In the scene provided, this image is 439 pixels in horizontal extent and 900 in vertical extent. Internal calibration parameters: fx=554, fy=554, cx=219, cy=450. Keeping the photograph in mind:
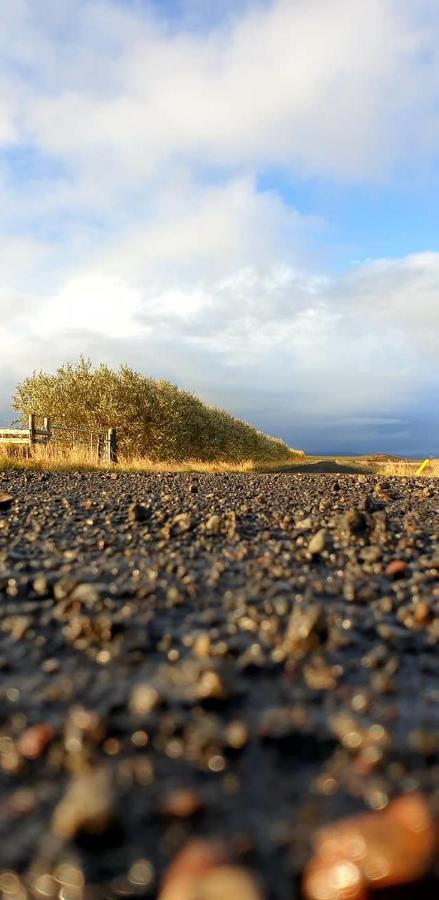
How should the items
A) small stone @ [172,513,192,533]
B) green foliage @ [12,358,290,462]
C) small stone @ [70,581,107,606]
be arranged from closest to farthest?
small stone @ [70,581,107,606], small stone @ [172,513,192,533], green foliage @ [12,358,290,462]

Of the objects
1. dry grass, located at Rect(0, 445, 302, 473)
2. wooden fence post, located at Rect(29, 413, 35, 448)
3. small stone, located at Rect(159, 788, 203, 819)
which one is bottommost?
small stone, located at Rect(159, 788, 203, 819)

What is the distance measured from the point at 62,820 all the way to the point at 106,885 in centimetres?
29

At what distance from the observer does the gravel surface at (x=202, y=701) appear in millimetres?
1819

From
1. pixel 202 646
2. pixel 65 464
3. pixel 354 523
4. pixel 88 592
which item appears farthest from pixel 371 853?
pixel 65 464

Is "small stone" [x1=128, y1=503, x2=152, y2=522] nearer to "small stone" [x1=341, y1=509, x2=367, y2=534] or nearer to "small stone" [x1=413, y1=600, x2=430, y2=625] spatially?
"small stone" [x1=341, y1=509, x2=367, y2=534]

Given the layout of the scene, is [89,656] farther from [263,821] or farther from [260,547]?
[260,547]

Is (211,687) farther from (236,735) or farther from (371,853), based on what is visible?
(371,853)

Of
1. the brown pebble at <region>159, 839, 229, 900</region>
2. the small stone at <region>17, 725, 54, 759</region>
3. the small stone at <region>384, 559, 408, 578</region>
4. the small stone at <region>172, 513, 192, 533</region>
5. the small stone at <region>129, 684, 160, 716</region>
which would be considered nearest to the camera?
the brown pebble at <region>159, 839, 229, 900</region>

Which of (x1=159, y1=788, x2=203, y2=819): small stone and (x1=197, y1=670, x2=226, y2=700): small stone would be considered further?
(x1=197, y1=670, x2=226, y2=700): small stone

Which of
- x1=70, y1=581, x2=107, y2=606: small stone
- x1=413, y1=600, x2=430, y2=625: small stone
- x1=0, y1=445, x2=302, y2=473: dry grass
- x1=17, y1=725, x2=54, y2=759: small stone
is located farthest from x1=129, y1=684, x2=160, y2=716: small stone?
x1=0, y1=445, x2=302, y2=473: dry grass

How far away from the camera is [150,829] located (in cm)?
184

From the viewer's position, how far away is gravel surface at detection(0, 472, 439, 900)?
1819mm

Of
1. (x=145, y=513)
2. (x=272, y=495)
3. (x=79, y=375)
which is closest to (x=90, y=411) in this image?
(x=79, y=375)

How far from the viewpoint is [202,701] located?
102 inches
